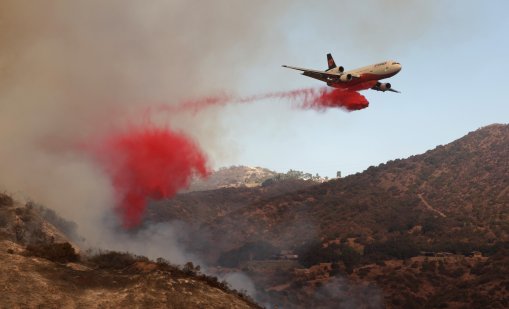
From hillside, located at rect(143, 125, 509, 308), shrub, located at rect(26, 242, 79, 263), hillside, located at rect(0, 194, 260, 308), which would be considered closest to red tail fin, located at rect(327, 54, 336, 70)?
hillside, located at rect(0, 194, 260, 308)

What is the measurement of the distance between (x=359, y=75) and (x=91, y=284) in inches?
1259

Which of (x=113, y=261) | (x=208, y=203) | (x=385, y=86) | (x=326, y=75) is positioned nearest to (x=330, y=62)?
(x=326, y=75)

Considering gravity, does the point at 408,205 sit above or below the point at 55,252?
above

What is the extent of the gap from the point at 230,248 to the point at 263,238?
261 inches

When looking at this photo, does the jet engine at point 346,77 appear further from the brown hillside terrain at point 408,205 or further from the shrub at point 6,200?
the brown hillside terrain at point 408,205

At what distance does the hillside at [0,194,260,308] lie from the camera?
80.6ft

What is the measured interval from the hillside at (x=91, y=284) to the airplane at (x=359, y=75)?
2510 centimetres

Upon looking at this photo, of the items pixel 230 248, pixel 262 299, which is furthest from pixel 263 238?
pixel 262 299

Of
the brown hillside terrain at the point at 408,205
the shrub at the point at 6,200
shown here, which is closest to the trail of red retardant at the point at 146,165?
the shrub at the point at 6,200

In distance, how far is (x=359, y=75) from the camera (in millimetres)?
49500

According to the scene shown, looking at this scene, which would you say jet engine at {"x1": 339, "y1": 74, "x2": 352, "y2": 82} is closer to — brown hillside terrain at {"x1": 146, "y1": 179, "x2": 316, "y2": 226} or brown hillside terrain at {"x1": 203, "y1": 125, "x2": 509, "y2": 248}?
brown hillside terrain at {"x1": 203, "y1": 125, "x2": 509, "y2": 248}

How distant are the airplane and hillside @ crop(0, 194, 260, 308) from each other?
82.3 feet

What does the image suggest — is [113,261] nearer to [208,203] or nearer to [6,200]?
[6,200]

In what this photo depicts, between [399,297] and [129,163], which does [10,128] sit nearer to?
[129,163]
